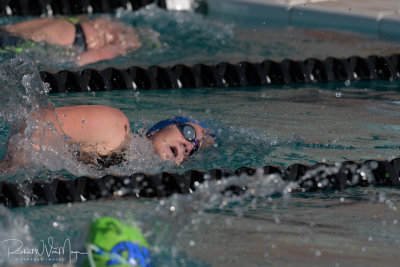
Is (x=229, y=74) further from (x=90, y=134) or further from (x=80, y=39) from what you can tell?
(x=90, y=134)

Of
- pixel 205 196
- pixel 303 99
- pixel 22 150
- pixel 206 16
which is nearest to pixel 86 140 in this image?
pixel 22 150

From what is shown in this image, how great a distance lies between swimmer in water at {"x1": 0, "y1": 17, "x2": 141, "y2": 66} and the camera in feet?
12.8

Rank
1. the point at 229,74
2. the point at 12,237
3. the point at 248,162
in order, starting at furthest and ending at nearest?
1. the point at 229,74
2. the point at 248,162
3. the point at 12,237

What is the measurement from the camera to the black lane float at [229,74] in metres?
3.53

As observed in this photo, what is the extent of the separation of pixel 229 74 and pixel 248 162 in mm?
1242

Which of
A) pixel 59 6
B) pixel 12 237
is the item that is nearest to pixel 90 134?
pixel 12 237

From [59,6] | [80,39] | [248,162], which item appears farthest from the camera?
[59,6]

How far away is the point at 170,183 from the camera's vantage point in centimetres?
229

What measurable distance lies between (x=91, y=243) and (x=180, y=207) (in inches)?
14.5

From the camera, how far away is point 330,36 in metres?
4.80

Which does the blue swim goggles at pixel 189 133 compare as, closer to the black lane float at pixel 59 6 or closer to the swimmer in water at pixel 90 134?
the swimmer in water at pixel 90 134

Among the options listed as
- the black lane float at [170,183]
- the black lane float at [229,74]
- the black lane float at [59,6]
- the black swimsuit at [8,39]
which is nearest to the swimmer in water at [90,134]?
the black lane float at [170,183]

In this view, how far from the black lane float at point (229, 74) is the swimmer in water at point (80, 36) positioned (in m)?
0.46

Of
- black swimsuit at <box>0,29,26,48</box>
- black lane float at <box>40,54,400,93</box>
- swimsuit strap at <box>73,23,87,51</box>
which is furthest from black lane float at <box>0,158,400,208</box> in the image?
swimsuit strap at <box>73,23,87,51</box>
